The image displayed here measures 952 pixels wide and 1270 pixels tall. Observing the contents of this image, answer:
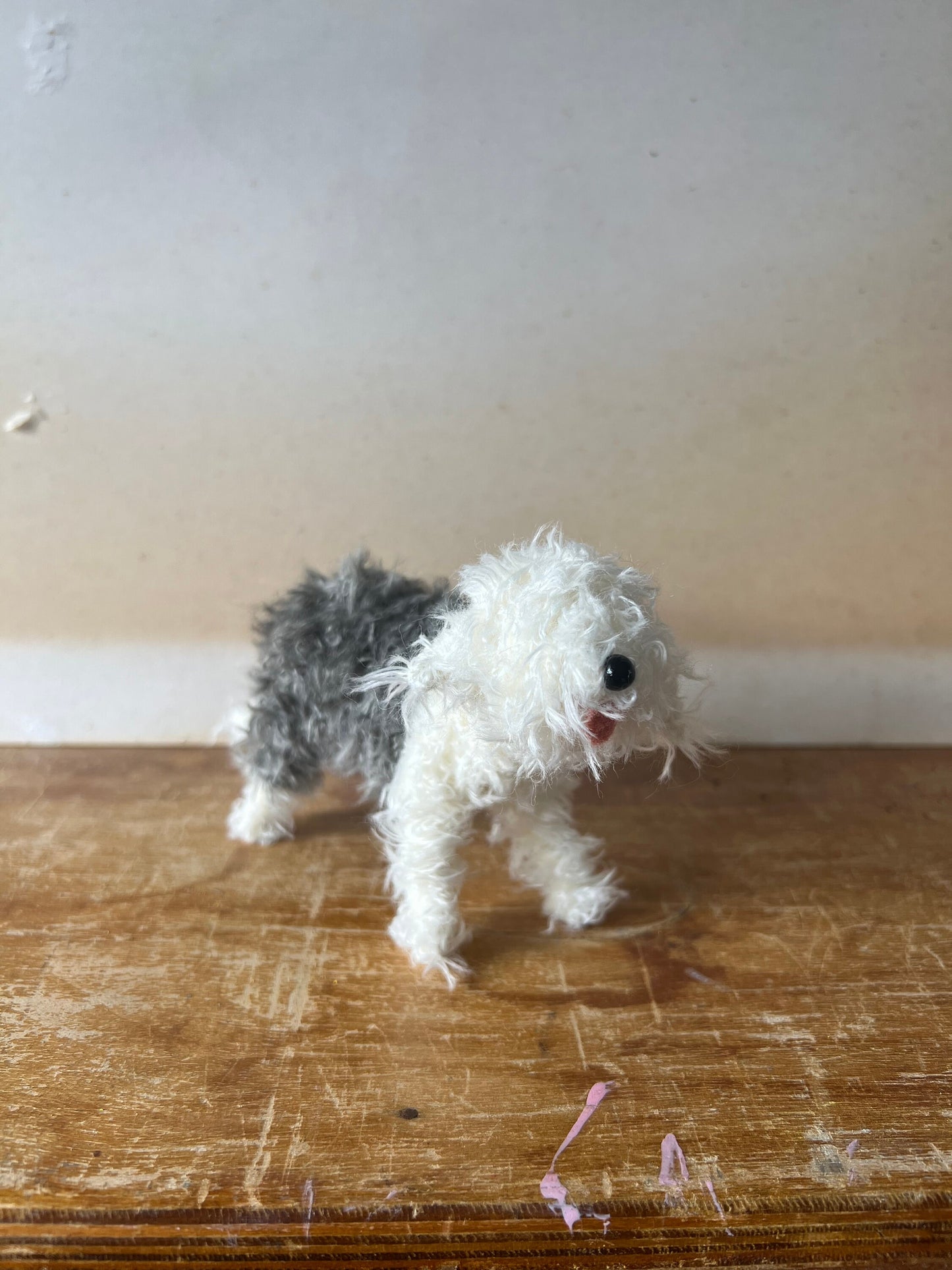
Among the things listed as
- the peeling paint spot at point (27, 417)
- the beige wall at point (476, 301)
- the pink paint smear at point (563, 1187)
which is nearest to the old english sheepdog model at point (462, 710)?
the pink paint smear at point (563, 1187)

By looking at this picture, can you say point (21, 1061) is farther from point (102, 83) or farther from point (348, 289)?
point (102, 83)

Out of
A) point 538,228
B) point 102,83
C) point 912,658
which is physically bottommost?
point 912,658

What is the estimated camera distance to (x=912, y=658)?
1.19 m

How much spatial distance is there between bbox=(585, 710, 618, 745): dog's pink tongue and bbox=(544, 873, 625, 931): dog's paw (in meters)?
0.24

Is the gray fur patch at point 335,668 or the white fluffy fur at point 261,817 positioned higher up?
the gray fur patch at point 335,668

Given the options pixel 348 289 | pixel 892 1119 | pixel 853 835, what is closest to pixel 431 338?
pixel 348 289

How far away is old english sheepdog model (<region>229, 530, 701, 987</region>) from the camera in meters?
0.61

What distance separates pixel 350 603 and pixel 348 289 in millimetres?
417

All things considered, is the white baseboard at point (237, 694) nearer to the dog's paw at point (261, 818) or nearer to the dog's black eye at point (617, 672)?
the dog's paw at point (261, 818)

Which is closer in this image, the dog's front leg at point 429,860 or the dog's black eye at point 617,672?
the dog's black eye at point 617,672

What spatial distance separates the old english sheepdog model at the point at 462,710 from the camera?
609 mm

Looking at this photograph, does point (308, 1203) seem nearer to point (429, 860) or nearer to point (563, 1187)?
point (563, 1187)

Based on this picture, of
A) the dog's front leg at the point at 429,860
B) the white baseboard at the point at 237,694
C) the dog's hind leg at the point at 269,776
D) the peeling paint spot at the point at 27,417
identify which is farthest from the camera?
the white baseboard at the point at 237,694

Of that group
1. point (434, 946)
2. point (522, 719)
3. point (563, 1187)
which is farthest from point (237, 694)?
point (563, 1187)
